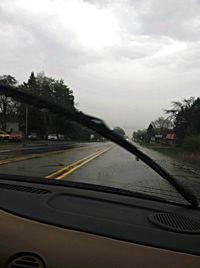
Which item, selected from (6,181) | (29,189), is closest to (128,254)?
(29,189)

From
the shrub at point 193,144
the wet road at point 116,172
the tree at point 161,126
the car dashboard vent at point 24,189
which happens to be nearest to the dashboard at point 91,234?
the car dashboard vent at point 24,189

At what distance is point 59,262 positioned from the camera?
1991 mm

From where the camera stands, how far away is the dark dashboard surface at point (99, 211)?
2.17 m

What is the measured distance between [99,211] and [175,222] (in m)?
0.43

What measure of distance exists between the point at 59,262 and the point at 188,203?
1.27 meters

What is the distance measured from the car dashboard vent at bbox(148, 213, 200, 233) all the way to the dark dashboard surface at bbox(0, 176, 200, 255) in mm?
26

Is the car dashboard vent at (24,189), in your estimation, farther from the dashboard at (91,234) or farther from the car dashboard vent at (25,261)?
the car dashboard vent at (25,261)

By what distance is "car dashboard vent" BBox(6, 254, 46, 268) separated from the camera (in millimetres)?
2027

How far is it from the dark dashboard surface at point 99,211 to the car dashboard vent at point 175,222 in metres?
0.03

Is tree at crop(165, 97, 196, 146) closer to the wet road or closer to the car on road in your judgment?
the wet road

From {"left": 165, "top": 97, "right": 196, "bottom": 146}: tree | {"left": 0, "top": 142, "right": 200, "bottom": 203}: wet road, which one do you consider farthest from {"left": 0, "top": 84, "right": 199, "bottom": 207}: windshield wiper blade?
{"left": 165, "top": 97, "right": 196, "bottom": 146}: tree

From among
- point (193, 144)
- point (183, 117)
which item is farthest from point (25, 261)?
point (183, 117)

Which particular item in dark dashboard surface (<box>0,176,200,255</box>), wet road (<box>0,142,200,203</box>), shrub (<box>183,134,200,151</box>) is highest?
shrub (<box>183,134,200,151</box>)

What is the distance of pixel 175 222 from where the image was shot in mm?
2445
